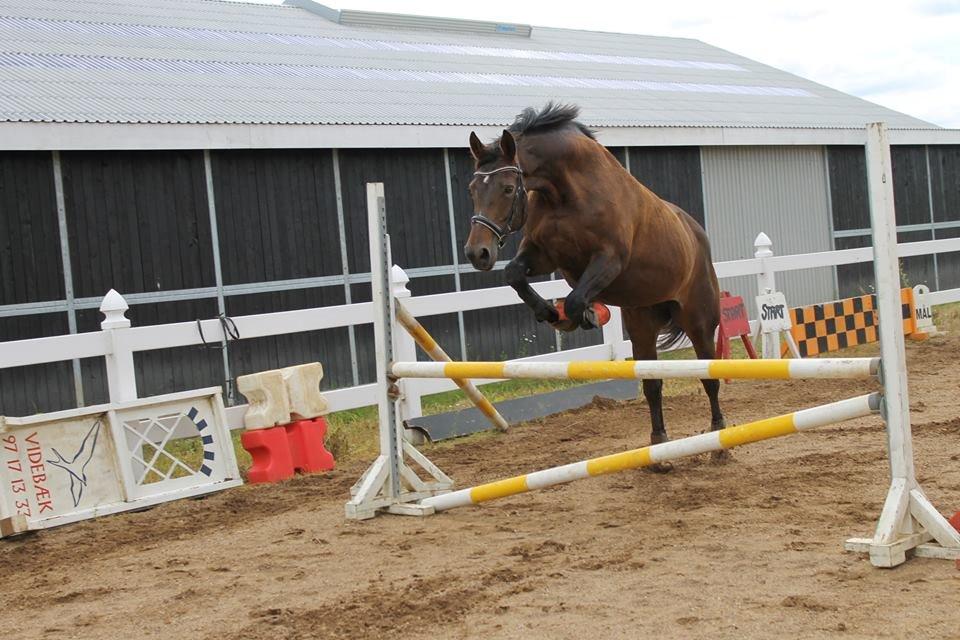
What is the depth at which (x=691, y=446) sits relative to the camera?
174 inches

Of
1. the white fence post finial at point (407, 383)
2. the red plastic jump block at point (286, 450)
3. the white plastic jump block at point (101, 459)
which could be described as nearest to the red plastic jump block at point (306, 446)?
the red plastic jump block at point (286, 450)

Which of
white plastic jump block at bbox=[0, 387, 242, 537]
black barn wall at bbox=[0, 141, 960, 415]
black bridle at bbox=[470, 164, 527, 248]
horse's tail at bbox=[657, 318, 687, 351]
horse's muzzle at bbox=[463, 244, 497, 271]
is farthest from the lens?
black barn wall at bbox=[0, 141, 960, 415]

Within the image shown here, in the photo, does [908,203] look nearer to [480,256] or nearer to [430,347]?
[430,347]

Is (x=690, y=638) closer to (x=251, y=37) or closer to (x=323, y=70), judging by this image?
(x=323, y=70)

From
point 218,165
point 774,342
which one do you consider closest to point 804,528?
point 774,342

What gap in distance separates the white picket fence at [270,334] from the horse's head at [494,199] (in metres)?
2.66

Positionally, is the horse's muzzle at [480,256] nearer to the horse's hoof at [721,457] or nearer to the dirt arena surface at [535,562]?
the dirt arena surface at [535,562]

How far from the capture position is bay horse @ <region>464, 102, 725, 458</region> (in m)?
5.35

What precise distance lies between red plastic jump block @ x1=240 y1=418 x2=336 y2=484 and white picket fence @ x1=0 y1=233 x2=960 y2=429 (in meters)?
0.25

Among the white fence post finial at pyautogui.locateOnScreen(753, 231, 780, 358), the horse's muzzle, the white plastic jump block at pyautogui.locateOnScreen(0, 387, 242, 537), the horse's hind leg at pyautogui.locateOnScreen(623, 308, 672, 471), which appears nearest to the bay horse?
the horse's muzzle

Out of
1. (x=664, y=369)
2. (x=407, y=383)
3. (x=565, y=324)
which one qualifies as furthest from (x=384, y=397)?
(x=407, y=383)

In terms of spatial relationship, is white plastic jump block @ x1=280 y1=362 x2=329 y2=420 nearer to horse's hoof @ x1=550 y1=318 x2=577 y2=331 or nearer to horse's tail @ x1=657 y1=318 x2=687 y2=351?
horse's hoof @ x1=550 y1=318 x2=577 y2=331

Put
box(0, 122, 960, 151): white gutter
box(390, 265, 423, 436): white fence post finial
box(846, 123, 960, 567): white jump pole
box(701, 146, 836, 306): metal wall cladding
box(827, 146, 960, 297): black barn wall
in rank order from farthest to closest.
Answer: box(827, 146, 960, 297): black barn wall
box(701, 146, 836, 306): metal wall cladding
box(0, 122, 960, 151): white gutter
box(390, 265, 423, 436): white fence post finial
box(846, 123, 960, 567): white jump pole

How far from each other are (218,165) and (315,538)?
676 cm
